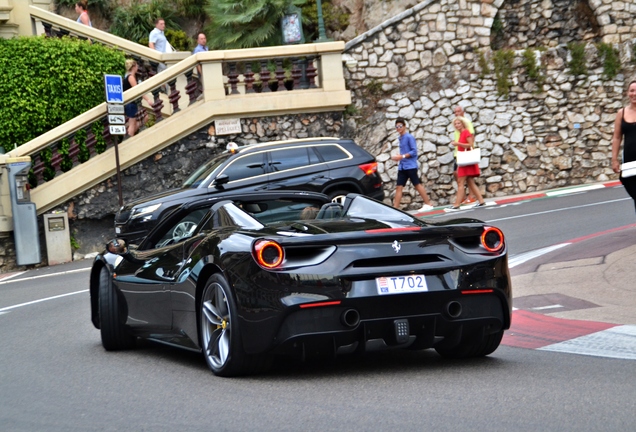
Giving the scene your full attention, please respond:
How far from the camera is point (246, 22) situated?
30062 mm

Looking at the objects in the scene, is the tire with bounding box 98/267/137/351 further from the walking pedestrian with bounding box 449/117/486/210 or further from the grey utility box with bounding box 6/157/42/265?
the walking pedestrian with bounding box 449/117/486/210

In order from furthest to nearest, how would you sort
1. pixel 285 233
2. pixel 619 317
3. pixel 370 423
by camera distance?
pixel 619 317, pixel 285 233, pixel 370 423

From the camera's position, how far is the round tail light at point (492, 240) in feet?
22.7

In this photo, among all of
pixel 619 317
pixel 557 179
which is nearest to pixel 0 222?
pixel 557 179

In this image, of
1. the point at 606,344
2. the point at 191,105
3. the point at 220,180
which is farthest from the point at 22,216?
the point at 606,344

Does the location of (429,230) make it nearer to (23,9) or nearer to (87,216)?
(87,216)

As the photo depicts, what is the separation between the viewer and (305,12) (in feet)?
103

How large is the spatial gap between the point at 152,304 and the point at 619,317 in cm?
368

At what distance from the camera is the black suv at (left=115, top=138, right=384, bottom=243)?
60.6ft

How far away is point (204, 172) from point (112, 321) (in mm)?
10019

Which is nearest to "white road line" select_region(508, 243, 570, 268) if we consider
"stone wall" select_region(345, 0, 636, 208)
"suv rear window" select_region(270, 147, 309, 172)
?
"suv rear window" select_region(270, 147, 309, 172)

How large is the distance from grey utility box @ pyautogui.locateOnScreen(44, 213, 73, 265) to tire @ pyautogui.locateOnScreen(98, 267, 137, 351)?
12.4m

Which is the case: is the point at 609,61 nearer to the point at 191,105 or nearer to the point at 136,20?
the point at 191,105

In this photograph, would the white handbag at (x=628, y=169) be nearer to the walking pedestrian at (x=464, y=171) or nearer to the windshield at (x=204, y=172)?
the windshield at (x=204, y=172)
